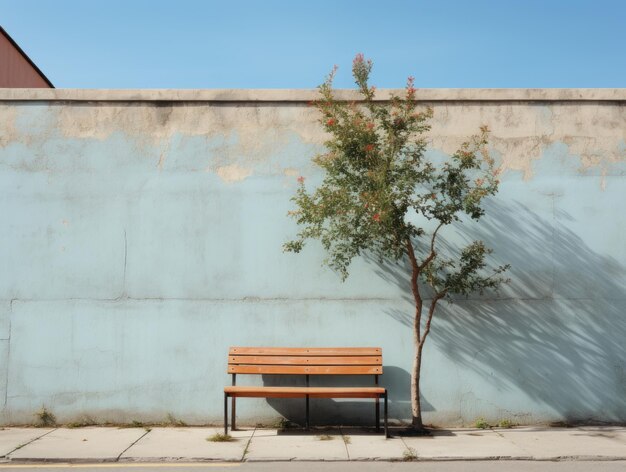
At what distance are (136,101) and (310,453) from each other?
16.0ft

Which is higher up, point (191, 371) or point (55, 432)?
point (191, 371)

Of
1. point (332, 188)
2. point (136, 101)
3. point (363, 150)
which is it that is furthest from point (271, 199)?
point (136, 101)

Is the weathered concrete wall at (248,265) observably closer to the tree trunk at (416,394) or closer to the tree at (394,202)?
the tree at (394,202)

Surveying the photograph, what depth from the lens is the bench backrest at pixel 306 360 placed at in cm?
788

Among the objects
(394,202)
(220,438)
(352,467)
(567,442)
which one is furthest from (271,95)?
(567,442)

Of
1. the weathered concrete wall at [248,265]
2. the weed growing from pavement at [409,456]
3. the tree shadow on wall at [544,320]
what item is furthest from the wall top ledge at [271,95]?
the weed growing from pavement at [409,456]

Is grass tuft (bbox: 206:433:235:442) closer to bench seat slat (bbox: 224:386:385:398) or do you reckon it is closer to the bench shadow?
bench seat slat (bbox: 224:386:385:398)

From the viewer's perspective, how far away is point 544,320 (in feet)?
27.6

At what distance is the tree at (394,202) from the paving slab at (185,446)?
2.14 m

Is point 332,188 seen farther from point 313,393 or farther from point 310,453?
point 310,453

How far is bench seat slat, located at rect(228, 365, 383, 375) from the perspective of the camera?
7.85 metres

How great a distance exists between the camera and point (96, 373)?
27.3ft

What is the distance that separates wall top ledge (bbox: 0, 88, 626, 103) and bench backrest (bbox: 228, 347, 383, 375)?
3.16 metres

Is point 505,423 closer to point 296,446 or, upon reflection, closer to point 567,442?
point 567,442
